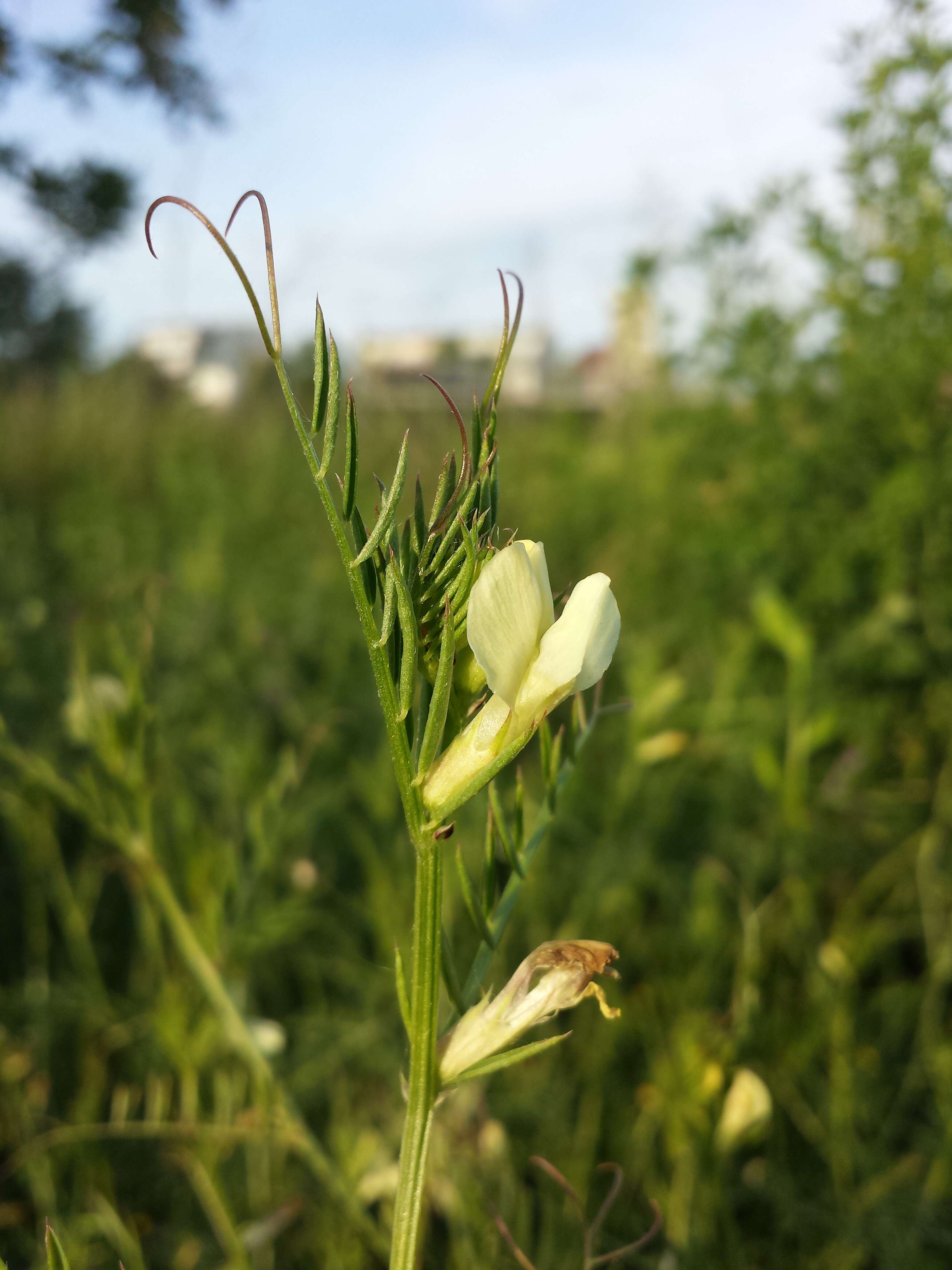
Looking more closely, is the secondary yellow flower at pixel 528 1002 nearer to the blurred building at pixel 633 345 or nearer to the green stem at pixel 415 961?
the green stem at pixel 415 961

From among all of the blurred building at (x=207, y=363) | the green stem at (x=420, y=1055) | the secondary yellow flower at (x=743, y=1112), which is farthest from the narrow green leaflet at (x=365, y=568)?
the blurred building at (x=207, y=363)

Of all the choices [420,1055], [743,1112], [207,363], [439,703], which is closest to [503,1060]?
[420,1055]

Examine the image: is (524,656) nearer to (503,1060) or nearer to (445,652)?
(445,652)

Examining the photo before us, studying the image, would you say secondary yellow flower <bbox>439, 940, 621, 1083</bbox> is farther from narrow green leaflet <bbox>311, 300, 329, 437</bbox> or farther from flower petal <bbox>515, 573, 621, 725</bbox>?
narrow green leaflet <bbox>311, 300, 329, 437</bbox>

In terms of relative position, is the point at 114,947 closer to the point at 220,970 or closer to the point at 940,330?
the point at 220,970

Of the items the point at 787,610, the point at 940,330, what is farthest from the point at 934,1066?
the point at 940,330

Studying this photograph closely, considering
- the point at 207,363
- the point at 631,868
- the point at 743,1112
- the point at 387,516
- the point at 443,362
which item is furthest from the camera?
the point at 207,363

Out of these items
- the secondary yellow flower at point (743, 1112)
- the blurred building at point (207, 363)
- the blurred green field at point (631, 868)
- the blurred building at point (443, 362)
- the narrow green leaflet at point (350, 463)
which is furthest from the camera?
the blurred building at point (207, 363)
